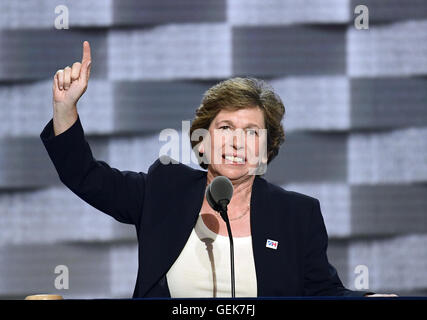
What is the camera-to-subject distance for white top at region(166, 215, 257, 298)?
172 centimetres

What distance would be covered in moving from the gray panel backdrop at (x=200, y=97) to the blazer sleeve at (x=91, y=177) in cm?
66

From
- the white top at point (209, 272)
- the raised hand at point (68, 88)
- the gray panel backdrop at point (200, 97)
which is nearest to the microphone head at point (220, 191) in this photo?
the white top at point (209, 272)

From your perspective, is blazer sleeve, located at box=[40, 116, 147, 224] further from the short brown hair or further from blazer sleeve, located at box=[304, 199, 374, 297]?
blazer sleeve, located at box=[304, 199, 374, 297]

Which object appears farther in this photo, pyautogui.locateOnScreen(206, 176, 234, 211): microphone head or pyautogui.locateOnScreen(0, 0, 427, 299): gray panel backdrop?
pyautogui.locateOnScreen(0, 0, 427, 299): gray panel backdrop

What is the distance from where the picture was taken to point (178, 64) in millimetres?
2553

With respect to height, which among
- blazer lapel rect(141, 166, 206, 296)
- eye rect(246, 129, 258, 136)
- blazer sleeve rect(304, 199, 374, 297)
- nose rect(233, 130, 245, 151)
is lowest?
blazer sleeve rect(304, 199, 374, 297)

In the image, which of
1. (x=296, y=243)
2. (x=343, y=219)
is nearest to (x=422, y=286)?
(x=343, y=219)

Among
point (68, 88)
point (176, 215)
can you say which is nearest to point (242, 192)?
point (176, 215)

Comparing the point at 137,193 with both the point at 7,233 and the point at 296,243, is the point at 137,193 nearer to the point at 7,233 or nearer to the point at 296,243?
the point at 296,243

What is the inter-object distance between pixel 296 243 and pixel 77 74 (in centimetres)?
74

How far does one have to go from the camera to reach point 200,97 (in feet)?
8.35

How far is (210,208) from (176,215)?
105mm

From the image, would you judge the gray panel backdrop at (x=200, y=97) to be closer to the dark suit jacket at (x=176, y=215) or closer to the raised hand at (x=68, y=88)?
the dark suit jacket at (x=176, y=215)

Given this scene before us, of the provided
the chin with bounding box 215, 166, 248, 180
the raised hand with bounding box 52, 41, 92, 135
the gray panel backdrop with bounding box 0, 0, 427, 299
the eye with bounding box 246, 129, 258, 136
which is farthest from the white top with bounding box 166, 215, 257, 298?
the gray panel backdrop with bounding box 0, 0, 427, 299
